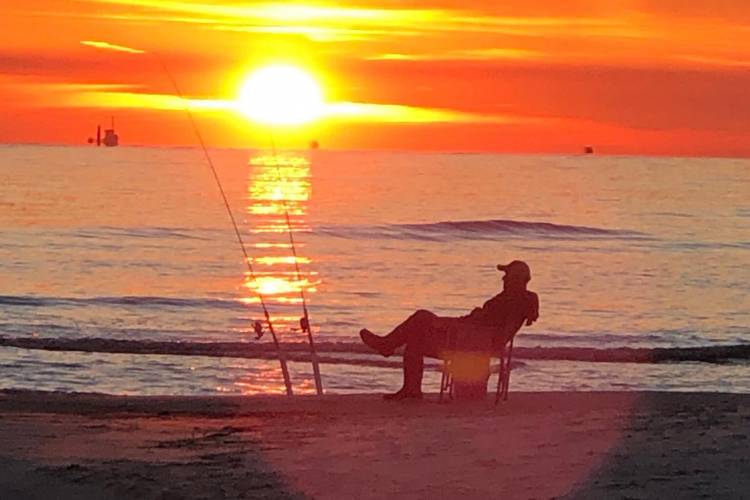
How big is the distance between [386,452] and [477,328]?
2784 mm

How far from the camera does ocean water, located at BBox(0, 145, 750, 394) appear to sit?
1666 centimetres

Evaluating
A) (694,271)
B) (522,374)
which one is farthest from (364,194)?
(522,374)

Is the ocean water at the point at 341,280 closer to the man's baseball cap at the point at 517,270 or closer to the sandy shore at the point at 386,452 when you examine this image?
the man's baseball cap at the point at 517,270

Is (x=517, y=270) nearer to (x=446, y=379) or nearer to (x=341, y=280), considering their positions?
(x=446, y=379)

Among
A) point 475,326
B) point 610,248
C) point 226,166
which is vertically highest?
point 226,166

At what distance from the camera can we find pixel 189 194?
71500mm

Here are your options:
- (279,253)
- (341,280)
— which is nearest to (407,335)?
(341,280)

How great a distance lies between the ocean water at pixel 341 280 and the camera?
656 inches

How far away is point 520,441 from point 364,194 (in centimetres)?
7079

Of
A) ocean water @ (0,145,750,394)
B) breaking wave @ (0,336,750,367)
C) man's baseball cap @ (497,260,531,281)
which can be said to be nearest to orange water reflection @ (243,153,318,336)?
ocean water @ (0,145,750,394)

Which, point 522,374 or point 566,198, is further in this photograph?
point 566,198

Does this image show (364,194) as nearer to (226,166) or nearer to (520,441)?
(226,166)

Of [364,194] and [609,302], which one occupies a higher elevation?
[364,194]

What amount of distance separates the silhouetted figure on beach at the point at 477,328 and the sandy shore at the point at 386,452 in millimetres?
425
